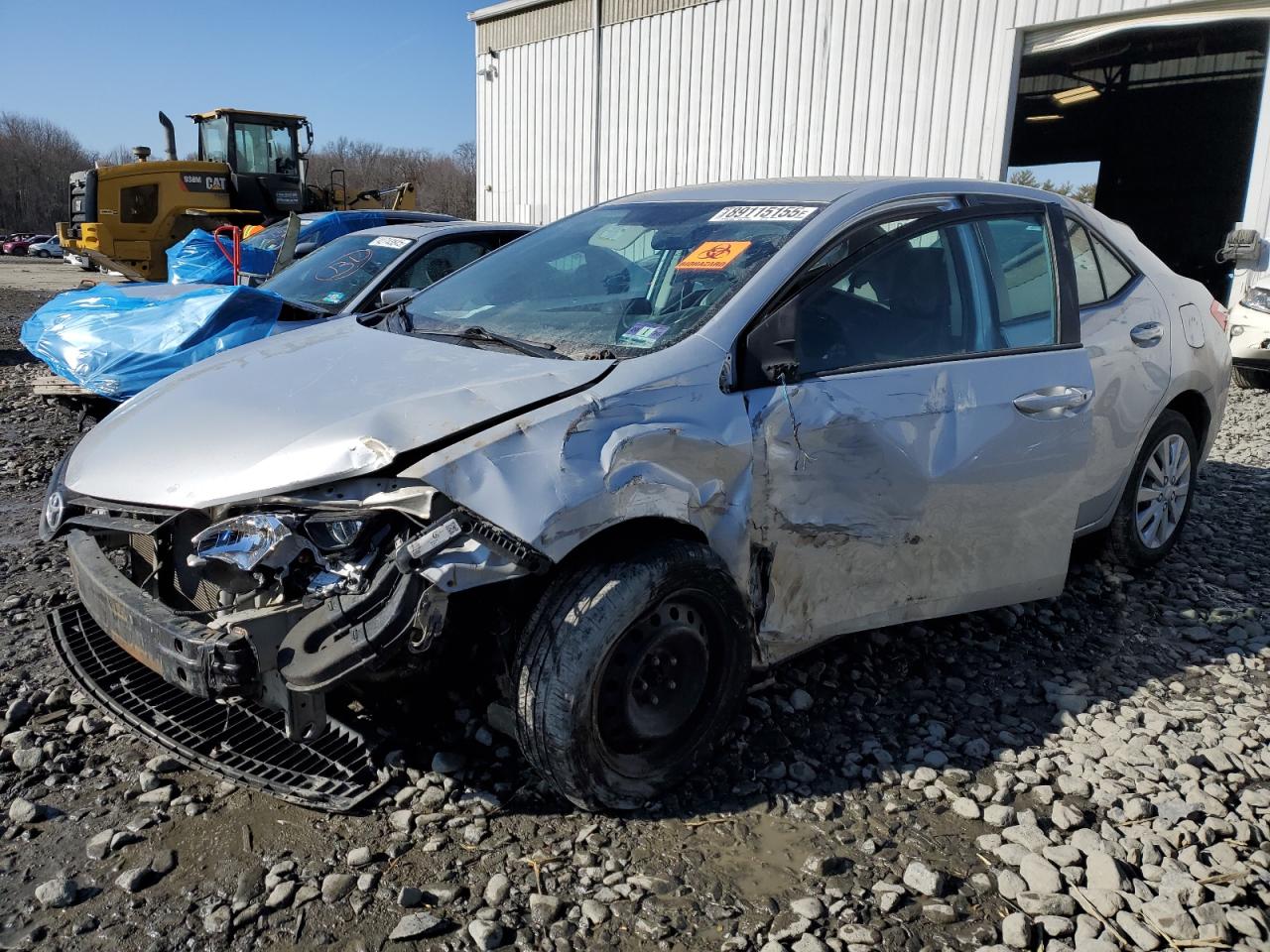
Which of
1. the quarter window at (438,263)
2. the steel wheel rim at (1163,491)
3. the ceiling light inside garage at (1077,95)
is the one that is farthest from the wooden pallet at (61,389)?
the ceiling light inside garage at (1077,95)

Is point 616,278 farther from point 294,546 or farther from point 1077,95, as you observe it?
point 1077,95

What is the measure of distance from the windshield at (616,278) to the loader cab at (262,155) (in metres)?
15.6

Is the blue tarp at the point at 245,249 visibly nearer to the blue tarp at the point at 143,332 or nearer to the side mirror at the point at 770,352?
the blue tarp at the point at 143,332

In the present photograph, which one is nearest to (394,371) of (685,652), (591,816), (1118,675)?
(685,652)

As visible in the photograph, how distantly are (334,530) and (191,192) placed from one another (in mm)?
17596

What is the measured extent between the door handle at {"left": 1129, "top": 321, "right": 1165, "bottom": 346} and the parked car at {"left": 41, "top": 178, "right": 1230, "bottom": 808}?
0.13m

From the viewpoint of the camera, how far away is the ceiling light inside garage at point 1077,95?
1803 centimetres

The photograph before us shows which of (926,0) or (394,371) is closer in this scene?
(394,371)

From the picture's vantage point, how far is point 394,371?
2.70 m

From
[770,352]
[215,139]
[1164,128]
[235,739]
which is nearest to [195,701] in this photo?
[235,739]

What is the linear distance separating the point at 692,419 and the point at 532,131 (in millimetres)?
14758

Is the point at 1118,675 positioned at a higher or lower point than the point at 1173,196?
lower

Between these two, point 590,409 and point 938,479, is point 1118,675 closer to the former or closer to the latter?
point 938,479

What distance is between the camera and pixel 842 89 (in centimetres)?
1162
